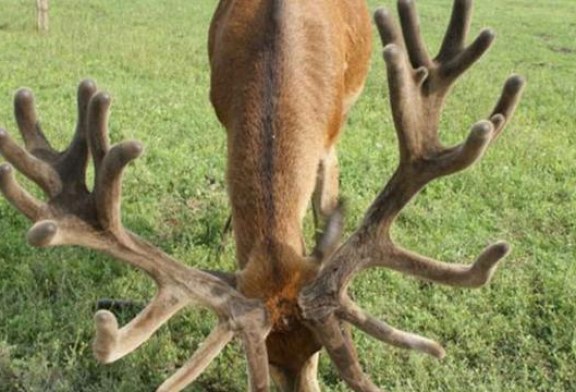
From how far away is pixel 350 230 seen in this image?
6.42m

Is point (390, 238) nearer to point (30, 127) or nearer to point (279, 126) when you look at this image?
point (279, 126)

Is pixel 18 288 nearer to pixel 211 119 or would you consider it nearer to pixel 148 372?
pixel 148 372

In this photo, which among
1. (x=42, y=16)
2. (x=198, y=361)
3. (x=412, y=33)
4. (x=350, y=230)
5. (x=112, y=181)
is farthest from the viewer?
(x=42, y=16)

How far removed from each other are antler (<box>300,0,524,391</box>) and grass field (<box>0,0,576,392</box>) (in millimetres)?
1365

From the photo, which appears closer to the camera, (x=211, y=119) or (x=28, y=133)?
(x=28, y=133)

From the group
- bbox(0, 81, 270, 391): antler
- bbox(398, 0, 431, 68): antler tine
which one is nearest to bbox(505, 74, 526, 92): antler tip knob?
bbox(398, 0, 431, 68): antler tine

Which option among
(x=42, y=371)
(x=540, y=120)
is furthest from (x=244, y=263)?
(x=540, y=120)

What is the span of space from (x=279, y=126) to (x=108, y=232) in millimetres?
1040

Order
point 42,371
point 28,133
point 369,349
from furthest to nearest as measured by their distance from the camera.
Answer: point 369,349 < point 42,371 < point 28,133

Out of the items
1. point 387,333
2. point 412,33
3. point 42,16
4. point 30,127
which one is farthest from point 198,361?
point 42,16

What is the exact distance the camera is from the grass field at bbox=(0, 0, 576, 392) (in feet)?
15.7

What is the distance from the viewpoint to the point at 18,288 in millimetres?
5410

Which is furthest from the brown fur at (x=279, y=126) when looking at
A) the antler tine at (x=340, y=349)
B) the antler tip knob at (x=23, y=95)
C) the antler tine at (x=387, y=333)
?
the antler tip knob at (x=23, y=95)

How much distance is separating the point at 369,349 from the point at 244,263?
1.62m
